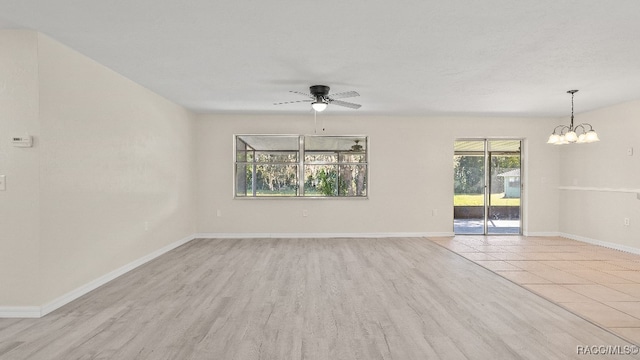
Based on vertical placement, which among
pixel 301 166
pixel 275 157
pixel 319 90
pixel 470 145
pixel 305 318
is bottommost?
pixel 305 318

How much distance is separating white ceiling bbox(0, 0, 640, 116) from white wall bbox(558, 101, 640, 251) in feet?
3.05

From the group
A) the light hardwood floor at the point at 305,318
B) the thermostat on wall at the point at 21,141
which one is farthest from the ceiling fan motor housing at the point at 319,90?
the thermostat on wall at the point at 21,141

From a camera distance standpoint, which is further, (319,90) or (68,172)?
(319,90)

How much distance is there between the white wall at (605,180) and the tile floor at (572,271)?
1.32 feet

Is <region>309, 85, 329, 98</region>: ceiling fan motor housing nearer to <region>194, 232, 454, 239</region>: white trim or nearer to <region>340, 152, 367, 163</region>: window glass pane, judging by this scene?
<region>340, 152, 367, 163</region>: window glass pane

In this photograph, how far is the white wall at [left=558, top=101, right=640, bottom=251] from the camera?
17.8ft

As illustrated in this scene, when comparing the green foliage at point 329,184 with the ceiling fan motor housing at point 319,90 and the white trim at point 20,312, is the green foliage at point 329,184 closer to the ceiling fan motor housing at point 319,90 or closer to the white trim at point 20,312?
the ceiling fan motor housing at point 319,90

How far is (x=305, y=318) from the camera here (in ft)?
9.36

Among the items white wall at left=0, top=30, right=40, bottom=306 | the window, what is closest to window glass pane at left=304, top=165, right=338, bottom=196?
the window

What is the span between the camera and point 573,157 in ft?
21.8

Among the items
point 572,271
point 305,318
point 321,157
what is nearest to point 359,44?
point 305,318

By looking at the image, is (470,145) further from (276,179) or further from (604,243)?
(276,179)

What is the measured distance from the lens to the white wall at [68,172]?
2.91m

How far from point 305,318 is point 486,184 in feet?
18.6
